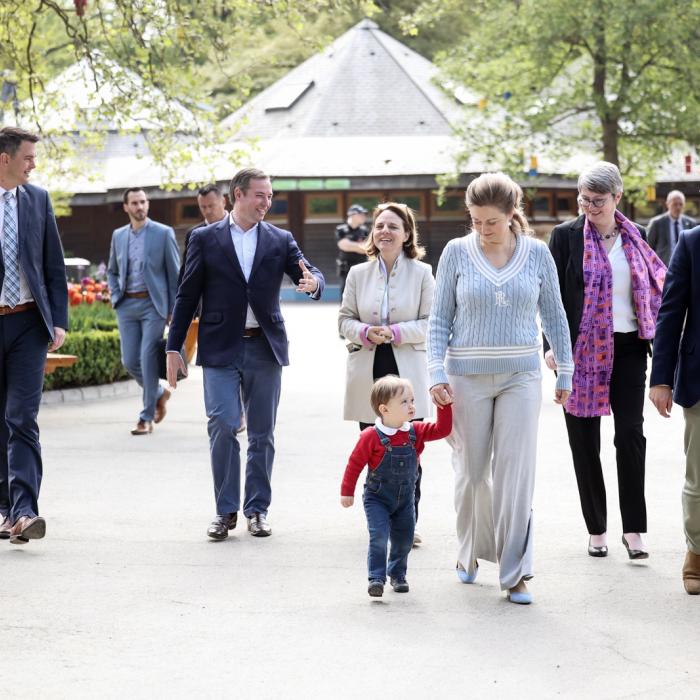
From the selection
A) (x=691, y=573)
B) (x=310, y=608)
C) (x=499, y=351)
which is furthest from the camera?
(x=691, y=573)

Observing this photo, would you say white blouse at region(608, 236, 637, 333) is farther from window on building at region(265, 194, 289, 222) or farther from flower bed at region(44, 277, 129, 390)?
window on building at region(265, 194, 289, 222)

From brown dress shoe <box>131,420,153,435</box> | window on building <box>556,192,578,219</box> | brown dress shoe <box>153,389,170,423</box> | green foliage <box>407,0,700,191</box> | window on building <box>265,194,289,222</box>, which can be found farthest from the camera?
window on building <box>556,192,578,219</box>

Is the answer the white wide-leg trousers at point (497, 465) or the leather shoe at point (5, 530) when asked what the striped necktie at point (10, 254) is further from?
the white wide-leg trousers at point (497, 465)

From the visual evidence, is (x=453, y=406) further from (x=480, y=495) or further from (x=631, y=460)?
(x=631, y=460)

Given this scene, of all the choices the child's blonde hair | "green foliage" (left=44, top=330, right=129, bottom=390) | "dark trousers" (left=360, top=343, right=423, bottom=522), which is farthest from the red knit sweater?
"green foliage" (left=44, top=330, right=129, bottom=390)

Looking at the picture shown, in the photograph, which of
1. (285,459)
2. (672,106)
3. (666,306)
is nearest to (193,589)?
(666,306)

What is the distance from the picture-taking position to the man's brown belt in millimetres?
7559

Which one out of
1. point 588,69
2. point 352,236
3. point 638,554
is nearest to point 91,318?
point 352,236

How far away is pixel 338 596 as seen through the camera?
638 centimetres

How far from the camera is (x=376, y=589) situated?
20.5 ft

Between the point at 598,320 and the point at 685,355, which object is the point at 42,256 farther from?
the point at 685,355

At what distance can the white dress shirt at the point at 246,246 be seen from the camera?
315 inches

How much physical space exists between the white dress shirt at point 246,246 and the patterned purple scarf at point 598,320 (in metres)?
1.83

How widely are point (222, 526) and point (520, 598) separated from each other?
2069 millimetres
